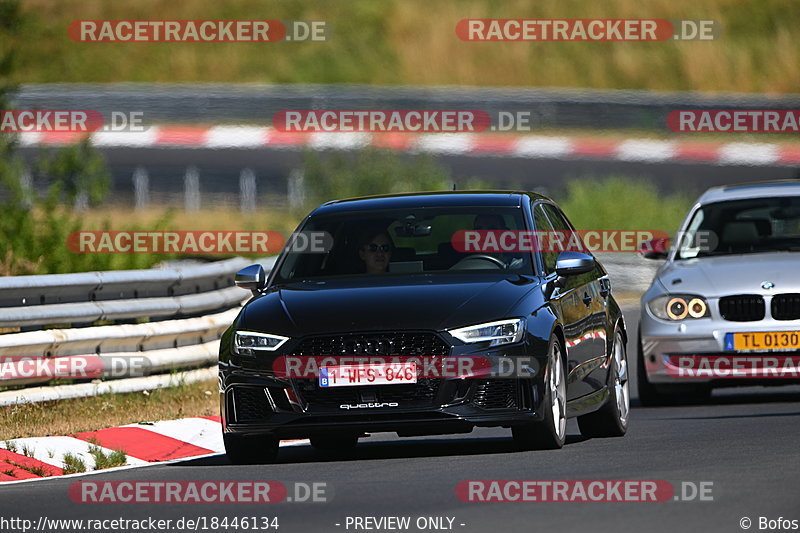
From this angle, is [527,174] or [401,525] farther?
[527,174]

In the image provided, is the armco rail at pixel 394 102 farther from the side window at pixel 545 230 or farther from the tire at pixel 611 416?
the side window at pixel 545 230

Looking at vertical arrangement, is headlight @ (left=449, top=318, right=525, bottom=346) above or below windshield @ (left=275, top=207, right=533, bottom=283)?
below

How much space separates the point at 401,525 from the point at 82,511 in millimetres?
1811

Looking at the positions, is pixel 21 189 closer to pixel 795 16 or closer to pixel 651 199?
pixel 651 199

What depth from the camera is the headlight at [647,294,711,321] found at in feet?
48.1

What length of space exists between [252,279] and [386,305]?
46.9 inches

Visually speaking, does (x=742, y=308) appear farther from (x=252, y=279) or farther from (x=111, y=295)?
(x=111, y=295)

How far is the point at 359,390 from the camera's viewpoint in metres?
10.8

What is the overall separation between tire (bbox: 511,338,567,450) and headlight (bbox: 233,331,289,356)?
55.2 inches

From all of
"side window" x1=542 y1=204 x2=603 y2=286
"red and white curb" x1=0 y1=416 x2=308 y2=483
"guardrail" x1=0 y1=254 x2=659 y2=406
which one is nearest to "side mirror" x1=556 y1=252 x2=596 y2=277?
"side window" x1=542 y1=204 x2=603 y2=286

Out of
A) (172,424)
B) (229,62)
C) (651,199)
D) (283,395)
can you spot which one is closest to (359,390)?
(283,395)

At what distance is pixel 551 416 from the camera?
11.1 meters

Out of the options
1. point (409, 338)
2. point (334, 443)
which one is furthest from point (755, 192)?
point (409, 338)

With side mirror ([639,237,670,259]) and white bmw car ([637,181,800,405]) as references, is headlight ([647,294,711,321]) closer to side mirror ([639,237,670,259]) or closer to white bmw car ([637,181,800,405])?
white bmw car ([637,181,800,405])
